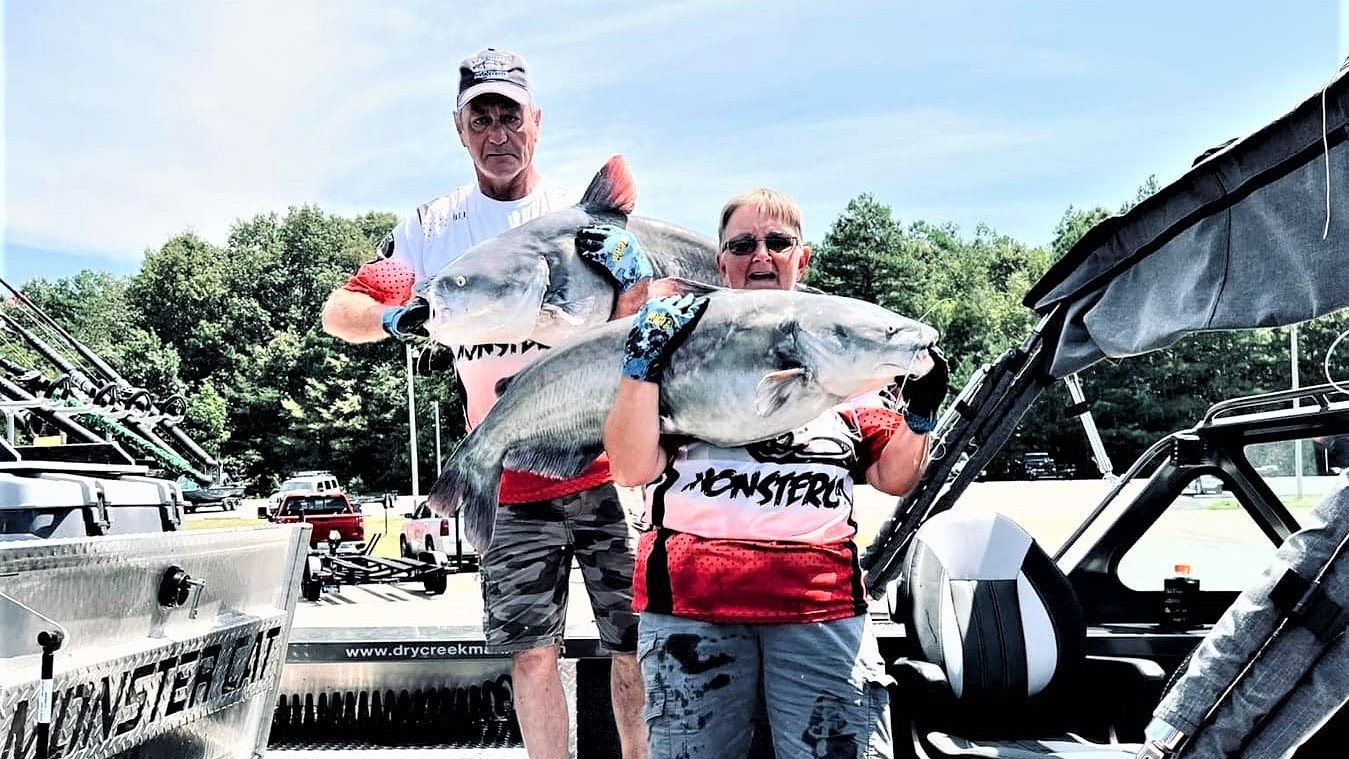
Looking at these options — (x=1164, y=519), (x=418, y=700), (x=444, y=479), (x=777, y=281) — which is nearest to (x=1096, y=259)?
(x=777, y=281)

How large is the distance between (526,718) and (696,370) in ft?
4.61

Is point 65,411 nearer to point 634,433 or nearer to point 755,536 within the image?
point 634,433

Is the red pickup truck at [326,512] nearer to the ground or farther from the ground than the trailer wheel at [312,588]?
farther from the ground

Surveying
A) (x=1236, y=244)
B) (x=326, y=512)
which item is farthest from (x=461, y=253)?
(x=326, y=512)

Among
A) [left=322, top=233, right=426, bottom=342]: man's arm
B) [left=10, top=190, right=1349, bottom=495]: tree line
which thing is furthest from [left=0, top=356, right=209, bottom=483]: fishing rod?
[left=10, top=190, right=1349, bottom=495]: tree line

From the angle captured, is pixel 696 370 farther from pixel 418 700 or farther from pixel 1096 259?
pixel 418 700

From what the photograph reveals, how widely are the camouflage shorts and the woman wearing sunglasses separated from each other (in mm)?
721

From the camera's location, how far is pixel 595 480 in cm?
333

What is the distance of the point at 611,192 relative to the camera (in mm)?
2934

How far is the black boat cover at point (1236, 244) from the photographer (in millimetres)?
2600

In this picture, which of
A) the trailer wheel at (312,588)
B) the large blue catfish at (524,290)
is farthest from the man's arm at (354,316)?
the trailer wheel at (312,588)

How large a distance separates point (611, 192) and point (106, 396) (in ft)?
58.7

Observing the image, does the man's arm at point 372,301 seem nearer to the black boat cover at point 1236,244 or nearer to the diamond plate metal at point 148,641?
the diamond plate metal at point 148,641

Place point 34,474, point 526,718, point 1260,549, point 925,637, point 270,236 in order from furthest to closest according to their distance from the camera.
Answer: point 270,236 < point 1260,549 < point 925,637 < point 34,474 < point 526,718
